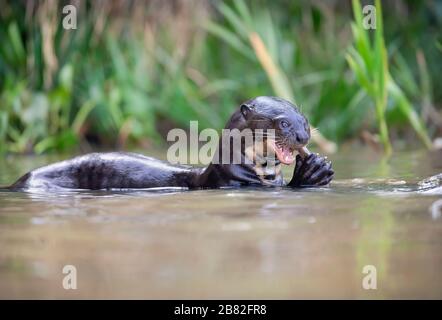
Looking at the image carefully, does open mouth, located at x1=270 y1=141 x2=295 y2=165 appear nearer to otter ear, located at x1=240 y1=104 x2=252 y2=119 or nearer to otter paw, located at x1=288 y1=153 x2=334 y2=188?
otter paw, located at x1=288 y1=153 x2=334 y2=188

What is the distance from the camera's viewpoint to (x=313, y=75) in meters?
7.10

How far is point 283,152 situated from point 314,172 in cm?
18

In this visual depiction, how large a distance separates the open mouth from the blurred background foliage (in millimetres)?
2324

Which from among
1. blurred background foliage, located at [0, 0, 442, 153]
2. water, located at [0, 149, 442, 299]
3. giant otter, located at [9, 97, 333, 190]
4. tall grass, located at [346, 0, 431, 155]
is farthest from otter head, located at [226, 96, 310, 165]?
blurred background foliage, located at [0, 0, 442, 153]

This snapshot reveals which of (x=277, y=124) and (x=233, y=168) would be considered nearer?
(x=277, y=124)

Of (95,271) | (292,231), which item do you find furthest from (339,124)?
(95,271)

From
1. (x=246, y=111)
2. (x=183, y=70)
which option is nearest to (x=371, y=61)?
(x=246, y=111)

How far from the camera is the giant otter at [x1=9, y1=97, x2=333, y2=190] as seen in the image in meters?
3.60

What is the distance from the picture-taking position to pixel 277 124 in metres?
3.63

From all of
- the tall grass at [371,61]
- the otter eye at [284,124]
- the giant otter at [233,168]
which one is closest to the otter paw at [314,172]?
the giant otter at [233,168]

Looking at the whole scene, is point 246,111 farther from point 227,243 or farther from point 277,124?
point 227,243

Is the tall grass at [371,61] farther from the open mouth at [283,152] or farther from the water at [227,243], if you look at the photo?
the water at [227,243]

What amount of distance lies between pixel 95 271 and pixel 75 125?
5063mm
